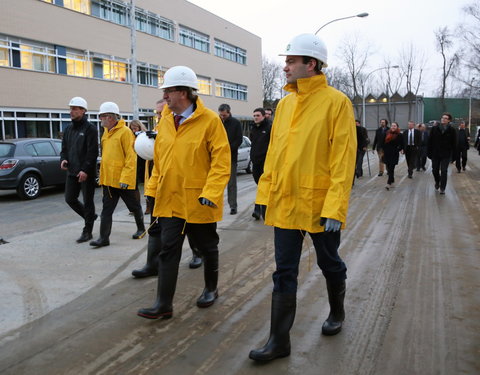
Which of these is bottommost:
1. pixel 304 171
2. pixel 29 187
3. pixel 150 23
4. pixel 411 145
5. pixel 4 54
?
pixel 29 187

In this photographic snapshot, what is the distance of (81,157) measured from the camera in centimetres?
650

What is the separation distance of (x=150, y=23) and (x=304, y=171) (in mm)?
30074

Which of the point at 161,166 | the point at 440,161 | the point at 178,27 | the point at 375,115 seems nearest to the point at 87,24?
the point at 178,27

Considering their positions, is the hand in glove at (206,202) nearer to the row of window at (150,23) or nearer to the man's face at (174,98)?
the man's face at (174,98)

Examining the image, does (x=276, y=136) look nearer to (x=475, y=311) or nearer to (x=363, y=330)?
(x=363, y=330)

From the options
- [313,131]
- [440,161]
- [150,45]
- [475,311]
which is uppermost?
[150,45]

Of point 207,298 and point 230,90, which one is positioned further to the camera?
point 230,90

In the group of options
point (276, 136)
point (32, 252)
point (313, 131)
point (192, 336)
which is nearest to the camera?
point (313, 131)

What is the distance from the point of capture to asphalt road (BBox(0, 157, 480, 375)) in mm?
3148

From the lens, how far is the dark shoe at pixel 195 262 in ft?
17.5

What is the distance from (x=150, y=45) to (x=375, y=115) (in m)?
46.0

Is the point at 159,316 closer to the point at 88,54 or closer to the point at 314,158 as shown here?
the point at 314,158

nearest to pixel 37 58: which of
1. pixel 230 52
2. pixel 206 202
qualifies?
pixel 206 202

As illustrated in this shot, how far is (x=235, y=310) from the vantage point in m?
4.06
